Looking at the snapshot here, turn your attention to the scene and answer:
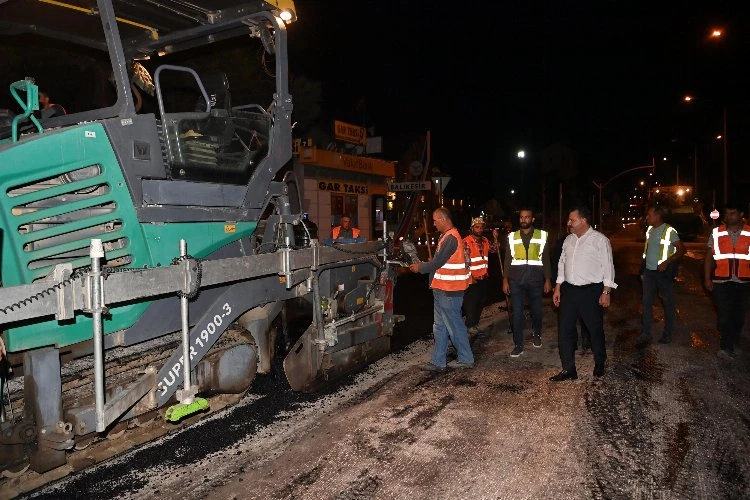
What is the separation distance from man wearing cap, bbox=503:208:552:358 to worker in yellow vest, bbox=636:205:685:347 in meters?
1.35

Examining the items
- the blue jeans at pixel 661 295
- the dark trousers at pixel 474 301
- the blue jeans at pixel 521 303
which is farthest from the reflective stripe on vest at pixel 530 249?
the blue jeans at pixel 661 295

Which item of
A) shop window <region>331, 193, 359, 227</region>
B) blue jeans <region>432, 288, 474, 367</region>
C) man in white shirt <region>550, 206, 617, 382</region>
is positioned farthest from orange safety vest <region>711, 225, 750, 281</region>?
shop window <region>331, 193, 359, 227</region>

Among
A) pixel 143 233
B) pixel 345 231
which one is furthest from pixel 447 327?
pixel 345 231

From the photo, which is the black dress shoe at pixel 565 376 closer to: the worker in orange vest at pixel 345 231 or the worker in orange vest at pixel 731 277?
the worker in orange vest at pixel 731 277

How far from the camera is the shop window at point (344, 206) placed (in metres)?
20.9

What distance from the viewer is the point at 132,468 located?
3787mm

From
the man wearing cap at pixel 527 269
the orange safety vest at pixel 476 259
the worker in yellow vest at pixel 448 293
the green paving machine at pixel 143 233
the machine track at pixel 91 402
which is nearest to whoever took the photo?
the green paving machine at pixel 143 233

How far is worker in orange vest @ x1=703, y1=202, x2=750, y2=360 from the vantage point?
6.41 meters

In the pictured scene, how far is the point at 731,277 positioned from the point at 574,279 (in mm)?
2211

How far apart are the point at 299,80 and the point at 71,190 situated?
1835 centimetres

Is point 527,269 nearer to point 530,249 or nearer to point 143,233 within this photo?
point 530,249

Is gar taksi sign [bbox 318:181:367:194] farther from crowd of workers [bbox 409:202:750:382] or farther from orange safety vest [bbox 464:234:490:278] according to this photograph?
crowd of workers [bbox 409:202:750:382]

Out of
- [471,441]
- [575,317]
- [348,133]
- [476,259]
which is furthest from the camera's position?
[348,133]

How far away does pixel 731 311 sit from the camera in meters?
6.42
